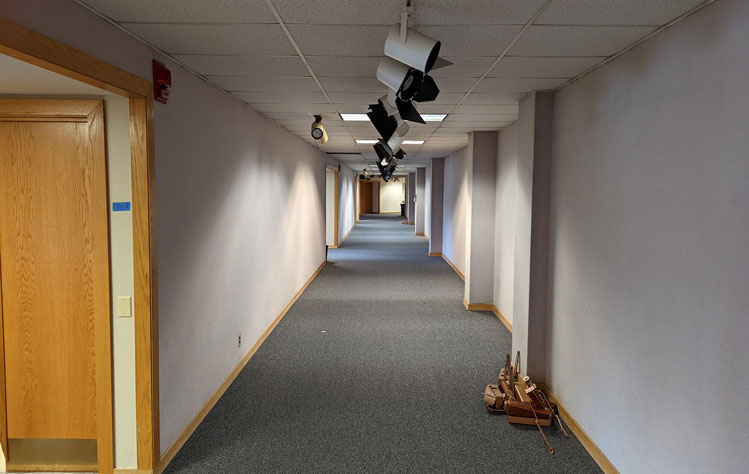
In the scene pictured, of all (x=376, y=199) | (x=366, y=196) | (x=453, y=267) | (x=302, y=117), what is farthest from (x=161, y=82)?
(x=376, y=199)

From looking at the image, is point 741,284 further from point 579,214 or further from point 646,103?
point 579,214

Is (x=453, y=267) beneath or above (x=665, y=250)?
beneath

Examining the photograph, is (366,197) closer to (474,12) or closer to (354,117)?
(354,117)

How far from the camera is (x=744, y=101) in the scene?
69.6 inches

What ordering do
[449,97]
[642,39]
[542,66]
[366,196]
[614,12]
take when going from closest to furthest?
1. [614,12]
2. [642,39]
3. [542,66]
4. [449,97]
5. [366,196]

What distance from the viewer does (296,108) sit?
14.9ft

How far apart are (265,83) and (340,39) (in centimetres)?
120

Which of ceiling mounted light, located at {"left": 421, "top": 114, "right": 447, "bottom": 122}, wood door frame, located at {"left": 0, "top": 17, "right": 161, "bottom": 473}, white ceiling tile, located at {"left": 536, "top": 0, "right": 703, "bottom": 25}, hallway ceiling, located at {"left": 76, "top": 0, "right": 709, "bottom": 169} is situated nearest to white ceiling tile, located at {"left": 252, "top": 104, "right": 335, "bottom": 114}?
hallway ceiling, located at {"left": 76, "top": 0, "right": 709, "bottom": 169}

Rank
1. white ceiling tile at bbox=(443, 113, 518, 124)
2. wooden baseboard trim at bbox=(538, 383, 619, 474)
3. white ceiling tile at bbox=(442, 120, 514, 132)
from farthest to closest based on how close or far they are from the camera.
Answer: white ceiling tile at bbox=(442, 120, 514, 132)
white ceiling tile at bbox=(443, 113, 518, 124)
wooden baseboard trim at bbox=(538, 383, 619, 474)

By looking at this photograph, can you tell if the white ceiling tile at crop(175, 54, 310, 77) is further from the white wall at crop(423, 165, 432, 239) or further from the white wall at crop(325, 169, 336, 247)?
the white wall at crop(325, 169, 336, 247)

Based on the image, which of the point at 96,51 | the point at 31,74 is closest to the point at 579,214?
the point at 96,51

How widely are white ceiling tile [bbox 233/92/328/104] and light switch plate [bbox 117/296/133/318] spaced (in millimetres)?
1949

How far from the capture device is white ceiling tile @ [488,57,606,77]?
2.85m

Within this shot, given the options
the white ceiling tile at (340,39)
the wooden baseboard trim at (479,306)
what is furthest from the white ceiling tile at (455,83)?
the wooden baseboard trim at (479,306)
